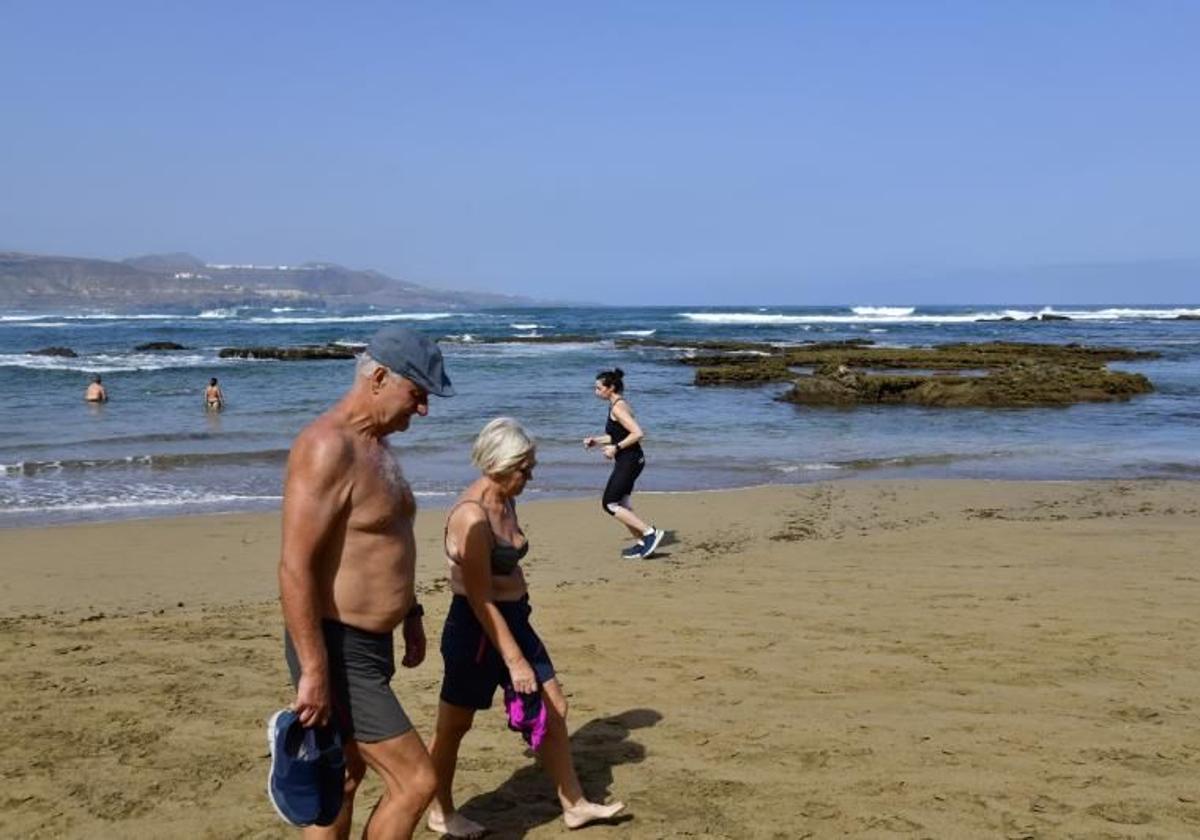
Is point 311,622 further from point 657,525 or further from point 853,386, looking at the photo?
point 853,386

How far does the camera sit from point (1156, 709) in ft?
16.6

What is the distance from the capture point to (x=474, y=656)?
3.91 metres

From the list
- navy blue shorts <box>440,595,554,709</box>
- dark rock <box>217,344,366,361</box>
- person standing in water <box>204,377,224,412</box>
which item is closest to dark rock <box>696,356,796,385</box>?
person standing in water <box>204,377,224,412</box>

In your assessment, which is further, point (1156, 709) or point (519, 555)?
point (1156, 709)

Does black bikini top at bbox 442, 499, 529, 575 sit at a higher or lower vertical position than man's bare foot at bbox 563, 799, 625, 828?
higher

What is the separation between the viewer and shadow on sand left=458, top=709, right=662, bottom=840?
420 centimetres

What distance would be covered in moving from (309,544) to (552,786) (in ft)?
6.73

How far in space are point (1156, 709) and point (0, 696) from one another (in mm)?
5556

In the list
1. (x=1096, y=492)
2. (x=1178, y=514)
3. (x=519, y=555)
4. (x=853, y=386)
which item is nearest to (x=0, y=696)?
(x=519, y=555)

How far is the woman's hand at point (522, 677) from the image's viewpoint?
373cm

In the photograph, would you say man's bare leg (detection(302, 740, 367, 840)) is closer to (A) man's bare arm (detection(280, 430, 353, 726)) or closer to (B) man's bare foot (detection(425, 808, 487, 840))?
(A) man's bare arm (detection(280, 430, 353, 726))

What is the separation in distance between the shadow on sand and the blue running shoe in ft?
4.01

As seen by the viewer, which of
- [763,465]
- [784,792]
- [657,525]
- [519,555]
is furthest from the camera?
[763,465]

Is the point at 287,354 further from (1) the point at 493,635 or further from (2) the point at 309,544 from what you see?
(2) the point at 309,544
